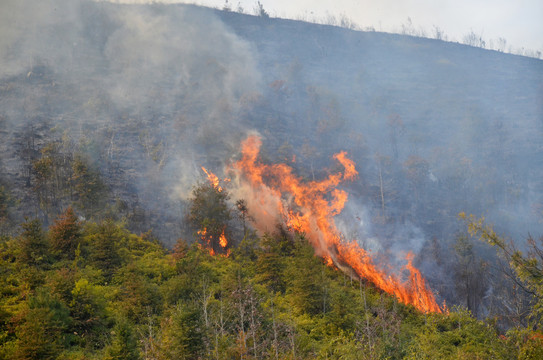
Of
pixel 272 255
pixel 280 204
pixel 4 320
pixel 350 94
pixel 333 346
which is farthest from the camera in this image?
pixel 350 94

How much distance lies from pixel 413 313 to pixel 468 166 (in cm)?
4322

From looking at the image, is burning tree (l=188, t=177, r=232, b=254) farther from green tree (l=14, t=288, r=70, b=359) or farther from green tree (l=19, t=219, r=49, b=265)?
green tree (l=14, t=288, r=70, b=359)

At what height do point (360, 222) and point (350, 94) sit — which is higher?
point (350, 94)

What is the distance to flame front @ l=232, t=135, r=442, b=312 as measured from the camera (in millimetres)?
39916

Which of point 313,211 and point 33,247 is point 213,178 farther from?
point 33,247

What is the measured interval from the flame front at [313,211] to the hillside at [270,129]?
0.42 metres

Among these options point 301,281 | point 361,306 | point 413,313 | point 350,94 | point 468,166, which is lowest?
point 413,313

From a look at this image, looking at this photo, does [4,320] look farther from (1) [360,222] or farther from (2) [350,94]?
(2) [350,94]

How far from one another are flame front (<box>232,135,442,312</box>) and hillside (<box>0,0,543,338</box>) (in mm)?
417

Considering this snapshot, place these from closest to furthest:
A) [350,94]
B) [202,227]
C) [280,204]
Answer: [202,227]
[280,204]
[350,94]

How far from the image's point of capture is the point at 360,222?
49094 millimetres

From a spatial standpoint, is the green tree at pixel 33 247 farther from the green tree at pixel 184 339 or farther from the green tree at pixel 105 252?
the green tree at pixel 184 339

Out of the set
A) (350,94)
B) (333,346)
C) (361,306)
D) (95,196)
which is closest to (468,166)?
(350,94)

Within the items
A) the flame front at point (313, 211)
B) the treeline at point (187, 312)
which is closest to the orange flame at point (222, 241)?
the flame front at point (313, 211)
